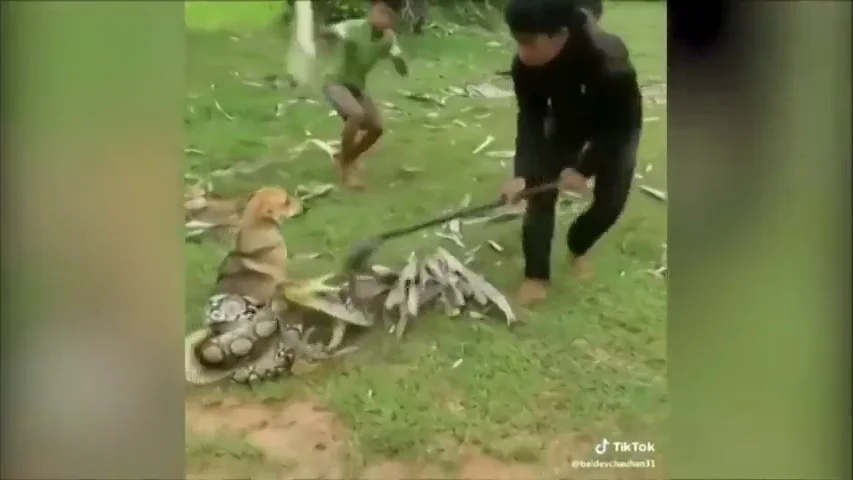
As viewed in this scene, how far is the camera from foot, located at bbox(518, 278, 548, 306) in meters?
0.61

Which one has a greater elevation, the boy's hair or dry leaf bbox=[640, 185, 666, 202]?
the boy's hair

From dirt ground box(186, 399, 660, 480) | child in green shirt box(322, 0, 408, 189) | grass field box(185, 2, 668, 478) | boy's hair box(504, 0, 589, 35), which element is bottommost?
dirt ground box(186, 399, 660, 480)

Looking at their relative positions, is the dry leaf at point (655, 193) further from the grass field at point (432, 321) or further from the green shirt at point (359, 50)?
the green shirt at point (359, 50)

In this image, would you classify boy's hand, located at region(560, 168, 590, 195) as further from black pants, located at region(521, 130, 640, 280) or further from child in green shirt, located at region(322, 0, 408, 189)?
child in green shirt, located at region(322, 0, 408, 189)

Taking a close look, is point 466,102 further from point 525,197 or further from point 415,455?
point 415,455

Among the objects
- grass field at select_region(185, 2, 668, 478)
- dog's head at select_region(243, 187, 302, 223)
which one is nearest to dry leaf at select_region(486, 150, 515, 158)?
grass field at select_region(185, 2, 668, 478)

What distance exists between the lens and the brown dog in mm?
603

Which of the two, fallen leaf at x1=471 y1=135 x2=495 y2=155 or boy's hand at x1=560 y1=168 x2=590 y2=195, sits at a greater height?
fallen leaf at x1=471 y1=135 x2=495 y2=155

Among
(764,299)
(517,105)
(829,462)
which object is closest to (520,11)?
(517,105)

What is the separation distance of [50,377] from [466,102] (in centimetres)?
36

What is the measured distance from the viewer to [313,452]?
59 cm

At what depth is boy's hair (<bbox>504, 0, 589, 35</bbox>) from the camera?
613 mm

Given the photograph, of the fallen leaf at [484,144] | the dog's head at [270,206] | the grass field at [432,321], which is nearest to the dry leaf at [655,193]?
the grass field at [432,321]

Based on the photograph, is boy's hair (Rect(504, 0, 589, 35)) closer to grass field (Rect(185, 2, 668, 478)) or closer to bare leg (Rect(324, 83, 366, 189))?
grass field (Rect(185, 2, 668, 478))
